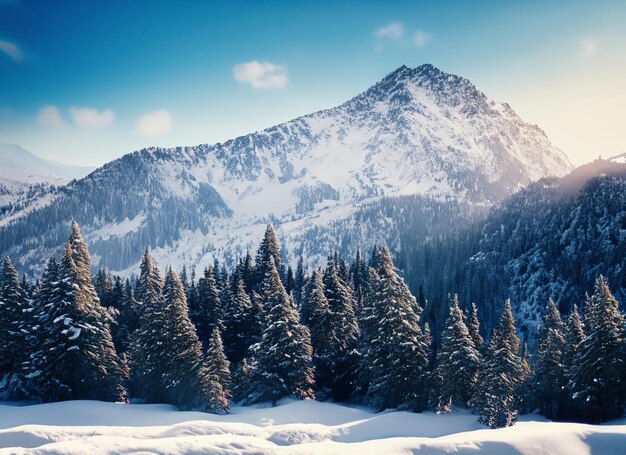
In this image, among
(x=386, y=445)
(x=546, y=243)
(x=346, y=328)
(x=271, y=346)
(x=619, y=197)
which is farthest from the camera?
(x=546, y=243)

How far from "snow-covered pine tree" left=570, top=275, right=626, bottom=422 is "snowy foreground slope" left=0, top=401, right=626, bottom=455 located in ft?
28.8

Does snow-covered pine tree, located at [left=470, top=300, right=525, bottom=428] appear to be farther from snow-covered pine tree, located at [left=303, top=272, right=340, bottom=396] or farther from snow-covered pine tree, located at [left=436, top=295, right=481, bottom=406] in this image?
snow-covered pine tree, located at [left=303, top=272, right=340, bottom=396]

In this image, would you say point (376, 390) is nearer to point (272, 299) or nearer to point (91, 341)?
point (272, 299)

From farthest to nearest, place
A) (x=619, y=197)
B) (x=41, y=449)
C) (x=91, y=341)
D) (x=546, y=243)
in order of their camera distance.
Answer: (x=546, y=243) < (x=619, y=197) < (x=91, y=341) < (x=41, y=449)

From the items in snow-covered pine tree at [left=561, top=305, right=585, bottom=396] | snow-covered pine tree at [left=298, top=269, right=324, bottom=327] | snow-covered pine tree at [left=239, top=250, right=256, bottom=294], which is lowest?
snow-covered pine tree at [left=561, top=305, right=585, bottom=396]

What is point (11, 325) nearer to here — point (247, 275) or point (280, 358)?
point (280, 358)

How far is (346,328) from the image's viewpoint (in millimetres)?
46844

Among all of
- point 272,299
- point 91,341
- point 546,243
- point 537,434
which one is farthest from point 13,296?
point 546,243

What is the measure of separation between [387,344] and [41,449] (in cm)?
2579

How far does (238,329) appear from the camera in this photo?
177 feet

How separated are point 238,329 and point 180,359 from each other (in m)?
16.2

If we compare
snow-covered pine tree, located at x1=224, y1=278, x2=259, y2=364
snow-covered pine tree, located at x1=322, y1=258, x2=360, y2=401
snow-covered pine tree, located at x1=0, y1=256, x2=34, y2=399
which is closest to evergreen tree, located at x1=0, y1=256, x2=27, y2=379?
snow-covered pine tree, located at x1=0, y1=256, x2=34, y2=399

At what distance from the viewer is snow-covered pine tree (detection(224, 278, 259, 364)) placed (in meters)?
53.2

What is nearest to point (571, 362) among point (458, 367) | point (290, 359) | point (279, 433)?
point (458, 367)
